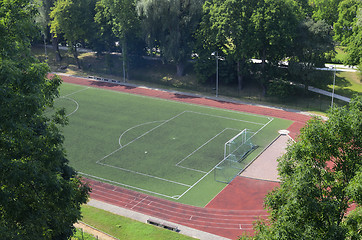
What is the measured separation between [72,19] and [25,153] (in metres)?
67.7

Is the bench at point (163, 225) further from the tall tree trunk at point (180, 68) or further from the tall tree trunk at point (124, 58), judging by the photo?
the tall tree trunk at point (124, 58)

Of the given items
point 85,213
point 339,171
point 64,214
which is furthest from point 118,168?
point 339,171

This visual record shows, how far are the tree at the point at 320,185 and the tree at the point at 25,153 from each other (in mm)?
11337

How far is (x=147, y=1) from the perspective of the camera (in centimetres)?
7838

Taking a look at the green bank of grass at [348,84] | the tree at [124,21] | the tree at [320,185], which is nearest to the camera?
the tree at [320,185]

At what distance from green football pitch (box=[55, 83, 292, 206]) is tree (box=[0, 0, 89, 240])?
21.0 meters

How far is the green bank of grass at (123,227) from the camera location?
38.2 meters

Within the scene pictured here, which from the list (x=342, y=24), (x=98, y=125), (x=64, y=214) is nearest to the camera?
(x=64, y=214)

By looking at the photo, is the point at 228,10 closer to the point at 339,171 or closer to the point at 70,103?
the point at 70,103

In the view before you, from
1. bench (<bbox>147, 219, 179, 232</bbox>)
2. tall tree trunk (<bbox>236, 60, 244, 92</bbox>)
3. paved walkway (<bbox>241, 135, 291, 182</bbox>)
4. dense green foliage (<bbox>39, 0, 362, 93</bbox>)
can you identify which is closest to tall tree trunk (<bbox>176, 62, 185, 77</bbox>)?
dense green foliage (<bbox>39, 0, 362, 93</bbox>)

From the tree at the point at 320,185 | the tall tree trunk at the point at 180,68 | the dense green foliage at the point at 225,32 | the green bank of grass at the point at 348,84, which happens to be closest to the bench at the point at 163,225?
the tree at the point at 320,185

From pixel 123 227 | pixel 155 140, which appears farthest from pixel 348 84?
pixel 123 227

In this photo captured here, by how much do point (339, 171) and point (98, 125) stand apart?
4521cm

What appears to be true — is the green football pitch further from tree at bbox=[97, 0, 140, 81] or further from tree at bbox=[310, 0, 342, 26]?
tree at bbox=[310, 0, 342, 26]
